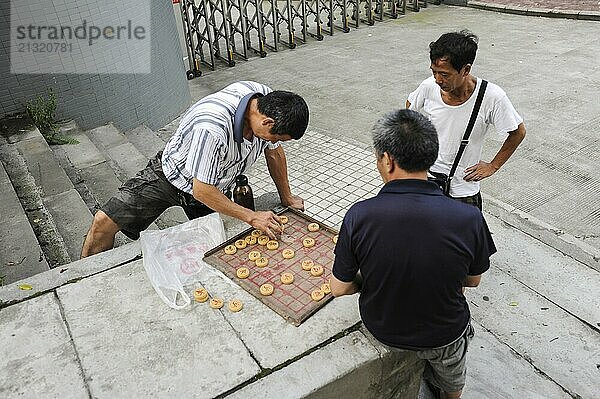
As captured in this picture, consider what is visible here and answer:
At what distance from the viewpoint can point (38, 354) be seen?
7.07 ft

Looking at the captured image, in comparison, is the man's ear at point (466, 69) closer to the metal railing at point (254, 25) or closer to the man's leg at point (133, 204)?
the man's leg at point (133, 204)

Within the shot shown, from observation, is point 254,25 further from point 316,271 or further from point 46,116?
point 316,271

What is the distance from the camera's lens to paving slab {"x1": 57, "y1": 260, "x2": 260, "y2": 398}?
2.00 m

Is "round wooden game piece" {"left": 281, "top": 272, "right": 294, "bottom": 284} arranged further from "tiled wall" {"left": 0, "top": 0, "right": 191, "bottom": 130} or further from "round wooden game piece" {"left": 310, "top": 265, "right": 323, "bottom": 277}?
"tiled wall" {"left": 0, "top": 0, "right": 191, "bottom": 130}

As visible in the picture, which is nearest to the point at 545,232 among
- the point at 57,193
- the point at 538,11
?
the point at 57,193

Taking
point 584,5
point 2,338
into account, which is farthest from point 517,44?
point 2,338


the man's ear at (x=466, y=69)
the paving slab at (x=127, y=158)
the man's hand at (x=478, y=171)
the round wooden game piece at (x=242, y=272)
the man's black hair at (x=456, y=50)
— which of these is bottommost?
the paving slab at (x=127, y=158)

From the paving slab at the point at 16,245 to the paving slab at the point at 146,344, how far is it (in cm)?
98

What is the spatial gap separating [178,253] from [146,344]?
0.59 meters

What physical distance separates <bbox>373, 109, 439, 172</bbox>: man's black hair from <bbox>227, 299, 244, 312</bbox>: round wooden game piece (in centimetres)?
99

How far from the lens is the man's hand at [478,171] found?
10.3ft

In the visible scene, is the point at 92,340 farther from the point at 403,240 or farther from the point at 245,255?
the point at 403,240

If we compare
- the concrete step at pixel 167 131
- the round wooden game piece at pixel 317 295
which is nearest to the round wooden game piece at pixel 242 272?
the round wooden game piece at pixel 317 295

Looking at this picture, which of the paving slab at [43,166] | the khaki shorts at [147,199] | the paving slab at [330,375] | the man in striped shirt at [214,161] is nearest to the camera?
the paving slab at [330,375]
